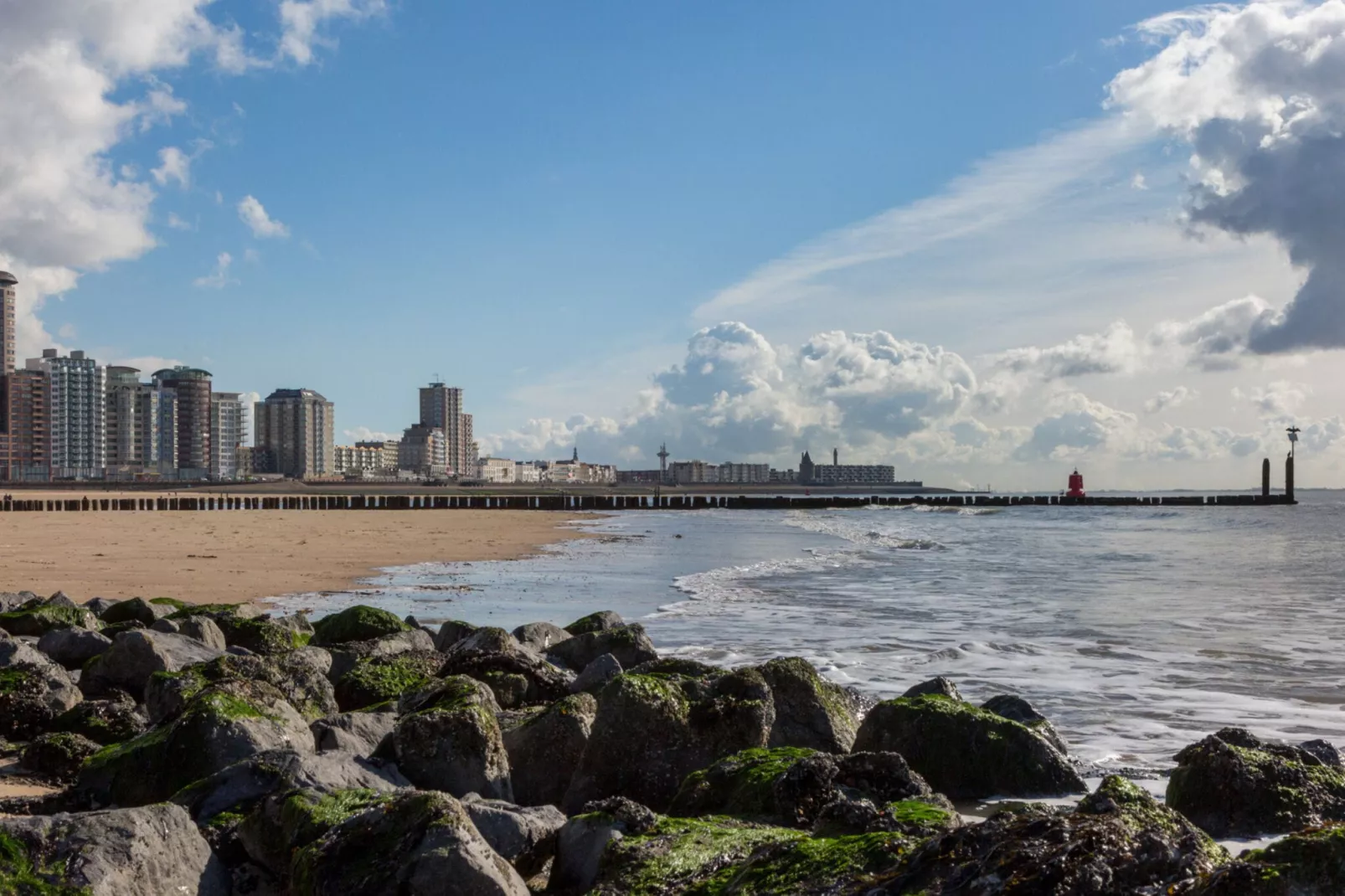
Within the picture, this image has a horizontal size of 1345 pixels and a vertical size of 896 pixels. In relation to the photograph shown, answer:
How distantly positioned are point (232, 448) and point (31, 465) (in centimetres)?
3467

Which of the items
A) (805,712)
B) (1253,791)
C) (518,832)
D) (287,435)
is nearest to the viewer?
(518,832)

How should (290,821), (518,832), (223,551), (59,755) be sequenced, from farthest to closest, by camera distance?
(223,551), (59,755), (518,832), (290,821)

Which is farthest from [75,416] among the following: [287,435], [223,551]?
[223,551]

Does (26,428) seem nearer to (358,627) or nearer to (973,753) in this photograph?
(358,627)

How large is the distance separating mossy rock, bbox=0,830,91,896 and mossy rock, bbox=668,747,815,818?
252 cm

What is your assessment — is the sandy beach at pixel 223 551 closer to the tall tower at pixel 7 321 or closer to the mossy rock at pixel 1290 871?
the mossy rock at pixel 1290 871

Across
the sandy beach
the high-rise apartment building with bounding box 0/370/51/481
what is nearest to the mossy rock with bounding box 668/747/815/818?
the sandy beach

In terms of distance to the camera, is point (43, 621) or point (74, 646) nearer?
point (74, 646)

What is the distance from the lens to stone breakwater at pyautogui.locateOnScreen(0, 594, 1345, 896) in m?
2.99

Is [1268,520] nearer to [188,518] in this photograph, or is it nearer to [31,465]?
[188,518]

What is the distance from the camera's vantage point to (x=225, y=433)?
183250 mm

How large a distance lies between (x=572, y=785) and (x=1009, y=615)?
35.5 feet

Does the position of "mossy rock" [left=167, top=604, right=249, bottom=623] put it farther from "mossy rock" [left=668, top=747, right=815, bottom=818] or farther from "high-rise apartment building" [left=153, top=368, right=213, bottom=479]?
"high-rise apartment building" [left=153, top=368, right=213, bottom=479]

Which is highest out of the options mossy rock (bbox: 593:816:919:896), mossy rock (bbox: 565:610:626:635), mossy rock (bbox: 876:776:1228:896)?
mossy rock (bbox: 876:776:1228:896)
